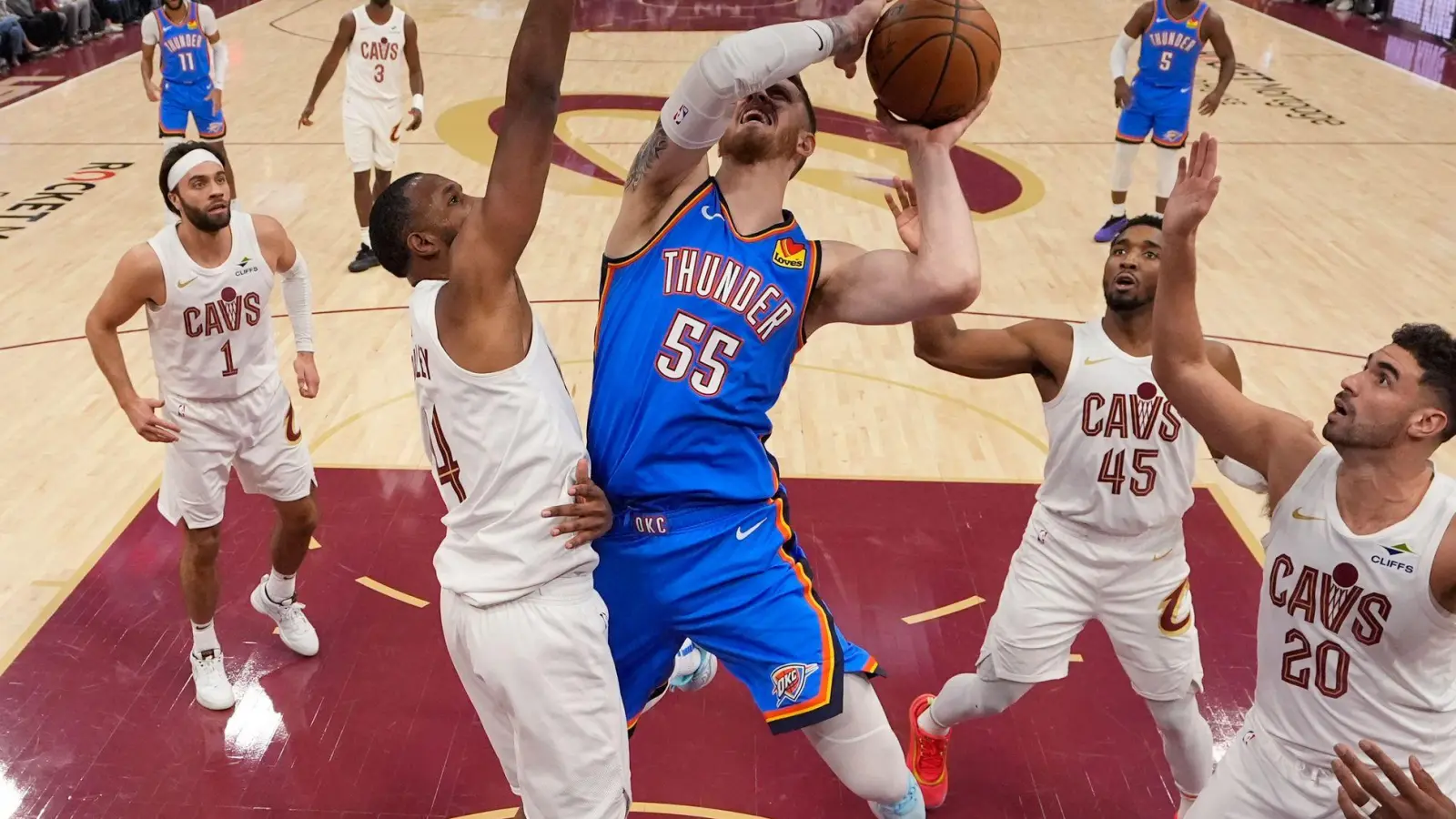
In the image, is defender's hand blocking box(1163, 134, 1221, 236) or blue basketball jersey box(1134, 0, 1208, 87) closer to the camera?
defender's hand blocking box(1163, 134, 1221, 236)

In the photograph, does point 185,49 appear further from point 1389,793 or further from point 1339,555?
point 1389,793

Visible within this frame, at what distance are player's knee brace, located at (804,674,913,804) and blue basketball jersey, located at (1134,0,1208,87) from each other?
26.5 feet

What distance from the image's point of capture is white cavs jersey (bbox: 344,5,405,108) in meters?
9.62

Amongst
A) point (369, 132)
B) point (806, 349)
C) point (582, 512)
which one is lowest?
point (806, 349)

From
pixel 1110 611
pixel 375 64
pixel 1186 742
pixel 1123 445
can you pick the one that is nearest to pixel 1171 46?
pixel 375 64

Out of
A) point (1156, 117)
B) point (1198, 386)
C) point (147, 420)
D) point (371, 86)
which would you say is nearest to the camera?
point (1198, 386)

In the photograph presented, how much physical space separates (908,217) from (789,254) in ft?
1.13

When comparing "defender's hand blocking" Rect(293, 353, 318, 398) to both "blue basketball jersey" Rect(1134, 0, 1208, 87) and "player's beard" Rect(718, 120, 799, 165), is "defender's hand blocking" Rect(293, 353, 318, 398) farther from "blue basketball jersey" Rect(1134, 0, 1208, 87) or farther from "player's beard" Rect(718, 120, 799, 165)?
"blue basketball jersey" Rect(1134, 0, 1208, 87)

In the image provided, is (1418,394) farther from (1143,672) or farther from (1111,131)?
(1111,131)

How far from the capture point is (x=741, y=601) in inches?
137

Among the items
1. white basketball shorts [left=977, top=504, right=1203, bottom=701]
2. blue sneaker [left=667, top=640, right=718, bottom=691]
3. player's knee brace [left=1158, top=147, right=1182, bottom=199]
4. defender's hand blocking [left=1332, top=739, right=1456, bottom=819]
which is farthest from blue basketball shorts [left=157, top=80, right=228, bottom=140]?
defender's hand blocking [left=1332, top=739, right=1456, bottom=819]

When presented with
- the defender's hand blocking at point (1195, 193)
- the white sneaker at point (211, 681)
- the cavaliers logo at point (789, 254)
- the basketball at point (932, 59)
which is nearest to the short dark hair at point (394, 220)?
the cavaliers logo at point (789, 254)

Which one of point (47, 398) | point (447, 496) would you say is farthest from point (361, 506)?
point (447, 496)

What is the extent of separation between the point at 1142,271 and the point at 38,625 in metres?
4.69
